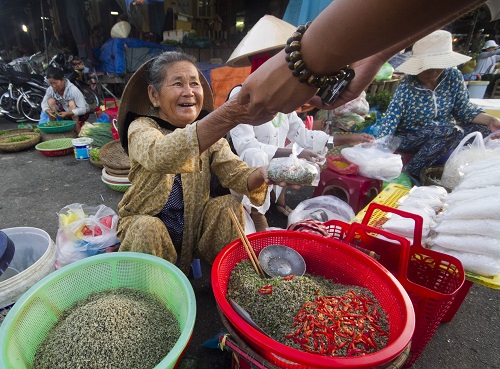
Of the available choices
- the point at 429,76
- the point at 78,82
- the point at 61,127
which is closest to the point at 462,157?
the point at 429,76

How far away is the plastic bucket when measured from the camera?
445cm

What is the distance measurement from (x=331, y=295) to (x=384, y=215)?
3.16 feet

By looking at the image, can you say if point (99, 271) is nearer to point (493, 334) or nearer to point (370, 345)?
point (370, 345)

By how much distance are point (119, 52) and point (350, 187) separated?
793 centimetres

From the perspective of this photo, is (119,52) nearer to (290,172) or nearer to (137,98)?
(137,98)

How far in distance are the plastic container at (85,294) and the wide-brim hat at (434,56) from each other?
331 cm

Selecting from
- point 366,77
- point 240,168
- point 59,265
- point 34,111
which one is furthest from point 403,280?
point 34,111

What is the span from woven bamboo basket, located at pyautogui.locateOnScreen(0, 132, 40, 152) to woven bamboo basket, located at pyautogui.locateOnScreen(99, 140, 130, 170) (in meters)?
2.09

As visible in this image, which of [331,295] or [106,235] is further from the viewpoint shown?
[106,235]

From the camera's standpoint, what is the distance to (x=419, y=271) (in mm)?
1602

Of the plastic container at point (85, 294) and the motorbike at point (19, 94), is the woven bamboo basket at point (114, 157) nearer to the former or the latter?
the plastic container at point (85, 294)

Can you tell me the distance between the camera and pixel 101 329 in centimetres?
117

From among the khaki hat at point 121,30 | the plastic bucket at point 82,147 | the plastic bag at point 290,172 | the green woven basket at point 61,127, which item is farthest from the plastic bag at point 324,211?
the khaki hat at point 121,30

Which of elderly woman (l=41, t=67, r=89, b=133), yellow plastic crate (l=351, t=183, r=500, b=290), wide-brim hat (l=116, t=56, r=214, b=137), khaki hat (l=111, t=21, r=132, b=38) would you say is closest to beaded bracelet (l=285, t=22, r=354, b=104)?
wide-brim hat (l=116, t=56, r=214, b=137)
